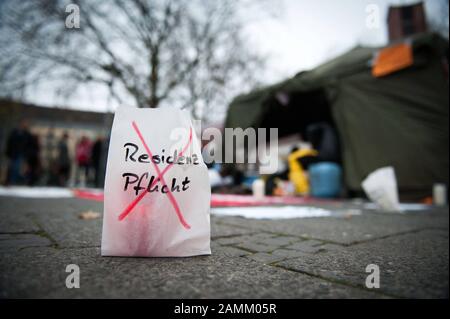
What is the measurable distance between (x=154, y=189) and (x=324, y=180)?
13.7 ft

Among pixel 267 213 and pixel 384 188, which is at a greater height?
pixel 384 188

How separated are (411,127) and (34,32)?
868 cm

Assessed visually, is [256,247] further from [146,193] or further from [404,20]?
[404,20]

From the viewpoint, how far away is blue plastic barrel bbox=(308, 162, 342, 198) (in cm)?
448

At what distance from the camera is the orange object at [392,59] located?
375cm

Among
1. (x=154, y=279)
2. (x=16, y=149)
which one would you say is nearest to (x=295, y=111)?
(x=154, y=279)

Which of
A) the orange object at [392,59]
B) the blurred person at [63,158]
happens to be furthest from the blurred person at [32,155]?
the orange object at [392,59]

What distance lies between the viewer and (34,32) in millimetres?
6711

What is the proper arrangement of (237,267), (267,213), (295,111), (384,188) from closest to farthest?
(237,267) < (267,213) < (384,188) < (295,111)

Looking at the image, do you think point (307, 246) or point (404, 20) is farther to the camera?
point (404, 20)

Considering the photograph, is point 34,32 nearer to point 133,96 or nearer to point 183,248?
point 133,96

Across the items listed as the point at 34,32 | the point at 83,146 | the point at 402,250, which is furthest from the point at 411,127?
the point at 34,32

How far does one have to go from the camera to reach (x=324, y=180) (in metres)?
4.52
